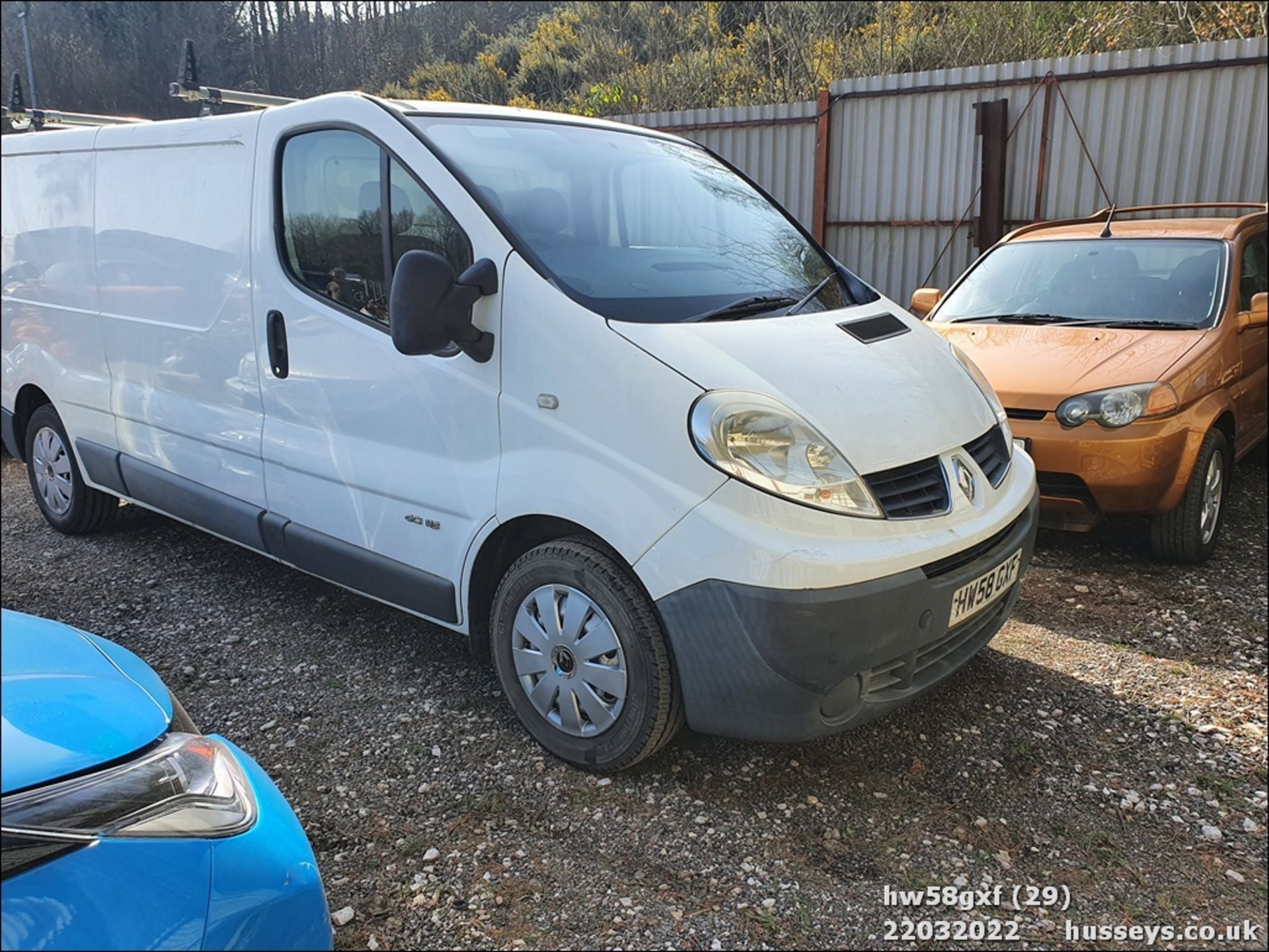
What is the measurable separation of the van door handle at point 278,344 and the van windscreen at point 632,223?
92 centimetres

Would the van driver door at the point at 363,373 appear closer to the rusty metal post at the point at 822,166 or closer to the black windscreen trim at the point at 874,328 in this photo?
the black windscreen trim at the point at 874,328

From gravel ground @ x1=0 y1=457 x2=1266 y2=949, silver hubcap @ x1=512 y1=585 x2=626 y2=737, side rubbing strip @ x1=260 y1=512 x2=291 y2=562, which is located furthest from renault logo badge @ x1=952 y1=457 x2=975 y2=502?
side rubbing strip @ x1=260 y1=512 x2=291 y2=562

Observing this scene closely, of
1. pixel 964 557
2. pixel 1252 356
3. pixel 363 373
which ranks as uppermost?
pixel 363 373

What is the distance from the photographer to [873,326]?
3.16 metres

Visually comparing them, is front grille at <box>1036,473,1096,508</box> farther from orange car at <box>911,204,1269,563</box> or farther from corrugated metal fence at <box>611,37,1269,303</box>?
corrugated metal fence at <box>611,37,1269,303</box>

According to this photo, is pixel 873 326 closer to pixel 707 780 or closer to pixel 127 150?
pixel 707 780

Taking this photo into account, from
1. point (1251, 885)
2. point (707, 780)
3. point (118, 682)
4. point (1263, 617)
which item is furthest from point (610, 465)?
point (1263, 617)

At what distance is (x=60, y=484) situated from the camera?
5250 mm

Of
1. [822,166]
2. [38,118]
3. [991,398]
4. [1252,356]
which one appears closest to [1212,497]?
[1252,356]

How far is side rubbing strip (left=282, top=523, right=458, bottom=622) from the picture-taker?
3188 mm

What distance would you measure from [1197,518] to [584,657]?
10.6ft

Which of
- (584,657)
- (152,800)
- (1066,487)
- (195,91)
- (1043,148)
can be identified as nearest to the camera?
(152,800)

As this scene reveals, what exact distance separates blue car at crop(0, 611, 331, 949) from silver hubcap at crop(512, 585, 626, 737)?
1.05 meters

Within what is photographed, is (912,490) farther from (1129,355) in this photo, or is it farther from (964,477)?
(1129,355)
